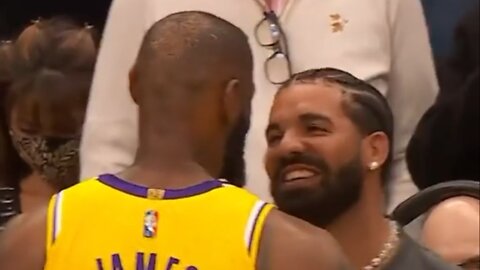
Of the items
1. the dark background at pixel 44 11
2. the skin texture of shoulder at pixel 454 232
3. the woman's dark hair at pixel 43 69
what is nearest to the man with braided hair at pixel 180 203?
the skin texture of shoulder at pixel 454 232

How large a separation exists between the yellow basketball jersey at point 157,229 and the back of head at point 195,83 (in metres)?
0.08

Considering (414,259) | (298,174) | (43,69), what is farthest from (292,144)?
(43,69)

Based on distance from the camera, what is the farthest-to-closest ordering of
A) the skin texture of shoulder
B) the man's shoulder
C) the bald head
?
1. the skin texture of shoulder
2. the man's shoulder
3. the bald head

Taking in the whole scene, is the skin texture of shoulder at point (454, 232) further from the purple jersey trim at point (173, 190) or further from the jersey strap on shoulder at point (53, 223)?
the jersey strap on shoulder at point (53, 223)

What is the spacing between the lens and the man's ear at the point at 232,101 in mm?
1988

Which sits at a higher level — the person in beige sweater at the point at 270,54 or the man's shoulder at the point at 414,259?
the person in beige sweater at the point at 270,54

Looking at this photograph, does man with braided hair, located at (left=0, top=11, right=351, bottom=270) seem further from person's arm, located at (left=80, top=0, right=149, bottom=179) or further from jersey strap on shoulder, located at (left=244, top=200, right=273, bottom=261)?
person's arm, located at (left=80, top=0, right=149, bottom=179)

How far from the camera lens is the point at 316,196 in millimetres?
2408

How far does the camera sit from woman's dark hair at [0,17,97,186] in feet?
9.21

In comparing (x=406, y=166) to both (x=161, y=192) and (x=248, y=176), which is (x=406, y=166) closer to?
(x=248, y=176)

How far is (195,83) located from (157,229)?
0.68 feet

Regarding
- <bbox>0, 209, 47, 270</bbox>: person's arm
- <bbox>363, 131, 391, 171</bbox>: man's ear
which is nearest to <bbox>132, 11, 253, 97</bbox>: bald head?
<bbox>0, 209, 47, 270</bbox>: person's arm

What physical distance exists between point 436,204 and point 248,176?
34 cm

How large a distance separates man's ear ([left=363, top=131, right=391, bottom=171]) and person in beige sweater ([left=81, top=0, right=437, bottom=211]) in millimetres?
214
